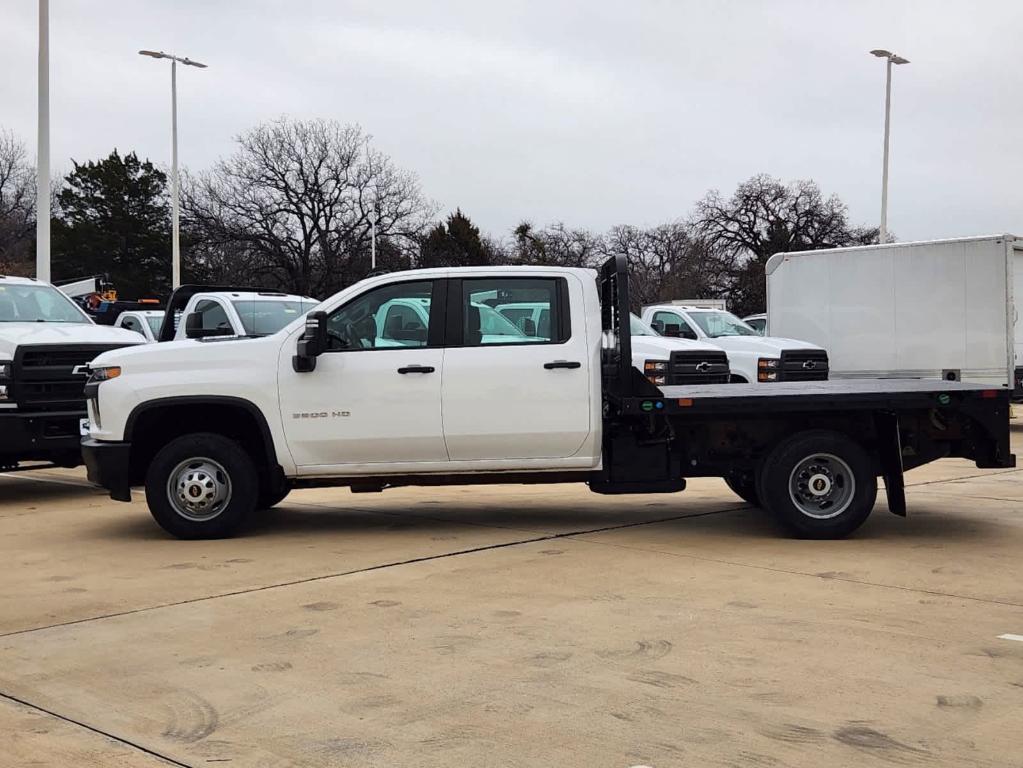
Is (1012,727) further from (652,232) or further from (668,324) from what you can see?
(652,232)

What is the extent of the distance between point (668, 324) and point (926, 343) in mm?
4015

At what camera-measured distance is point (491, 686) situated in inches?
199

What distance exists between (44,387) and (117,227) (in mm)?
56431

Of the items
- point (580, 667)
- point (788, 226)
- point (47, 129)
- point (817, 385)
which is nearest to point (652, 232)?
point (788, 226)

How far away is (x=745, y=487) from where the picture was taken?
10.1 m

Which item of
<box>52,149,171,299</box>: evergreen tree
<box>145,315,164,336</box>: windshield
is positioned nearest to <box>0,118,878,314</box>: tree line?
<box>52,149,171,299</box>: evergreen tree

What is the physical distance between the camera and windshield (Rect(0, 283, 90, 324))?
12.4 m

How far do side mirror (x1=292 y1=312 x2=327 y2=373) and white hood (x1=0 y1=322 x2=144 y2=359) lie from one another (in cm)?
376

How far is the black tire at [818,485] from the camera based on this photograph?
8562 mm

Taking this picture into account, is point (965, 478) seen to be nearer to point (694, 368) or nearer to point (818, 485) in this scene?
point (694, 368)

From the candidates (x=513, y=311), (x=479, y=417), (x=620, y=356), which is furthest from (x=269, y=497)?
(x=620, y=356)

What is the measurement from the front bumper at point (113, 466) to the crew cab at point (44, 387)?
7.52 ft

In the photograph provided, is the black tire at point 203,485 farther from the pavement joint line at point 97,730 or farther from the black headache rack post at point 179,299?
the black headache rack post at point 179,299

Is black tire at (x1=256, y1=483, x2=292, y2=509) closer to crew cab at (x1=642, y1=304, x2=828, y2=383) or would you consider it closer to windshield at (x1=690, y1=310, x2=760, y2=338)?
crew cab at (x1=642, y1=304, x2=828, y2=383)
